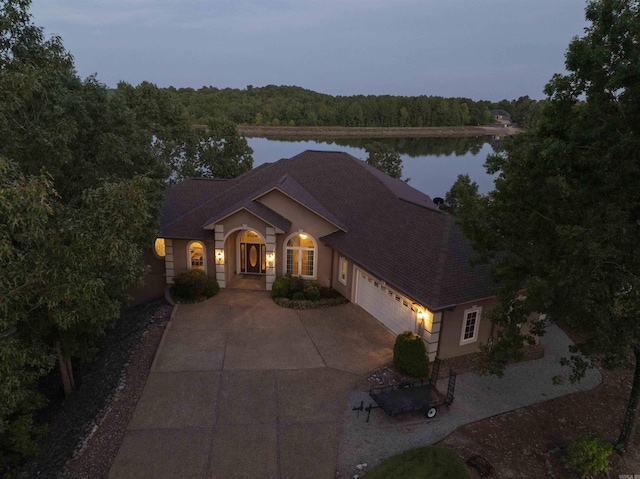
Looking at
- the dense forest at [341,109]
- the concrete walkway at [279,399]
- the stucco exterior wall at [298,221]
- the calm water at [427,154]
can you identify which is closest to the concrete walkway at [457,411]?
the concrete walkway at [279,399]

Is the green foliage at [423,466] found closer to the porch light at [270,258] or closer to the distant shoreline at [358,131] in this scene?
the porch light at [270,258]

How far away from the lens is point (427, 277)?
13.9 m

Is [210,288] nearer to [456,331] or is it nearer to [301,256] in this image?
[301,256]

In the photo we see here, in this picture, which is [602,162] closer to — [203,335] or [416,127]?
[203,335]

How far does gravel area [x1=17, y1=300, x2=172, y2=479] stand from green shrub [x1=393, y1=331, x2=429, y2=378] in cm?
777

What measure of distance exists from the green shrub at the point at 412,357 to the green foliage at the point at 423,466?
3464 millimetres

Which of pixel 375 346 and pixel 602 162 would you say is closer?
pixel 602 162

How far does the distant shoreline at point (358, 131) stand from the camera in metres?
93.6

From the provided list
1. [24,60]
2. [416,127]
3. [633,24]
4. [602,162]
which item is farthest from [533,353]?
[416,127]

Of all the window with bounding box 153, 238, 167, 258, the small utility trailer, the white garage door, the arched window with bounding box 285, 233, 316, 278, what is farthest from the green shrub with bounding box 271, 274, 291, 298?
the small utility trailer

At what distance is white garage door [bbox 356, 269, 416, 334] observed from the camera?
1481cm

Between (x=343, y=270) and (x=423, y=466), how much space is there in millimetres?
10647

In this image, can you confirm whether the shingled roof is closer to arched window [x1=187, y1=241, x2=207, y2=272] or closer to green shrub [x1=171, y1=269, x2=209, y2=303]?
arched window [x1=187, y1=241, x2=207, y2=272]

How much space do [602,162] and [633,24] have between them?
2385 mm
